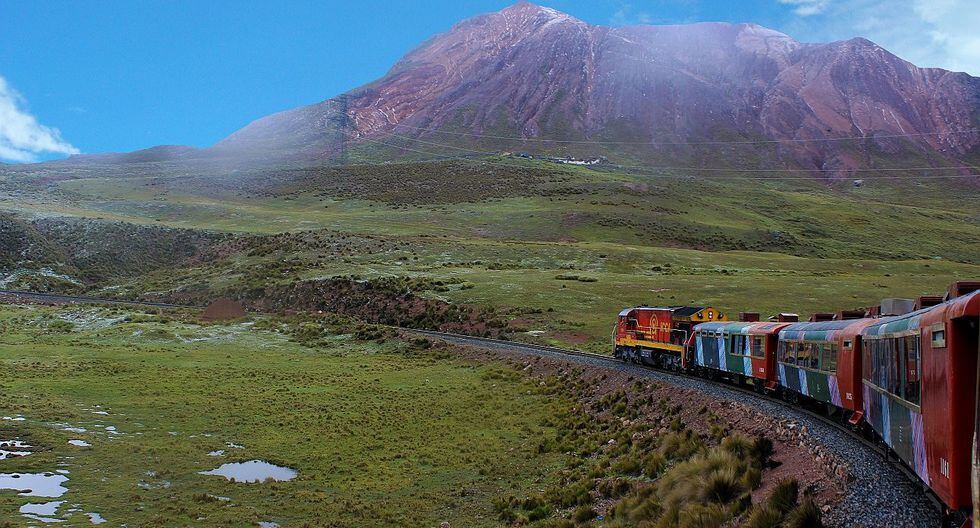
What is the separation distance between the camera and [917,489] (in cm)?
1475

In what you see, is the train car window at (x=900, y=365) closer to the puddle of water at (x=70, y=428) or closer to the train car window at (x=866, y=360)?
the train car window at (x=866, y=360)

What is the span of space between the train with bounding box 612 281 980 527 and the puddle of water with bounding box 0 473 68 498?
23.0 metres

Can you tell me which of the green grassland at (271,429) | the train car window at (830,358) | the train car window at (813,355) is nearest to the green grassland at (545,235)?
the green grassland at (271,429)

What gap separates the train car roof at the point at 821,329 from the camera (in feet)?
68.6

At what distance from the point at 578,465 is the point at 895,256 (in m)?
117

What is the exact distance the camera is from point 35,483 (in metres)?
23.8

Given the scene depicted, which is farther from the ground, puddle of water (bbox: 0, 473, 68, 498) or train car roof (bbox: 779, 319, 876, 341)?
train car roof (bbox: 779, 319, 876, 341)

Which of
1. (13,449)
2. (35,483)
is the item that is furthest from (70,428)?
(35,483)

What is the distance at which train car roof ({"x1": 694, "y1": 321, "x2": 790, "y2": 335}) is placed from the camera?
3164cm

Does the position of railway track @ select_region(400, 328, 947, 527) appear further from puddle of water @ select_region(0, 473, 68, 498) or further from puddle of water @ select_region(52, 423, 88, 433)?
puddle of water @ select_region(52, 423, 88, 433)

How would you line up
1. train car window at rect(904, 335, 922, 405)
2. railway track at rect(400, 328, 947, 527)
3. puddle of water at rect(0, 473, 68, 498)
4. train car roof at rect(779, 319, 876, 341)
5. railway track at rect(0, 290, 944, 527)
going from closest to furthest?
1. train car window at rect(904, 335, 922, 405)
2. railway track at rect(400, 328, 947, 527)
3. railway track at rect(0, 290, 944, 527)
4. train car roof at rect(779, 319, 876, 341)
5. puddle of water at rect(0, 473, 68, 498)

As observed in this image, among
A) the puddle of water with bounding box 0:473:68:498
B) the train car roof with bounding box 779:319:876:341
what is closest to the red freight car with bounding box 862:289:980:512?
the train car roof with bounding box 779:319:876:341

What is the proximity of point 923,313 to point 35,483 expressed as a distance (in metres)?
25.1

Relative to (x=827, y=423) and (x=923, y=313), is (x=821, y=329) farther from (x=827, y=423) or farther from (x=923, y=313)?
(x=923, y=313)
